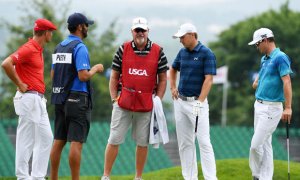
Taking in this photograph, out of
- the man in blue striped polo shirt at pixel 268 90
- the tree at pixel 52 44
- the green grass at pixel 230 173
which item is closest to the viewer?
the man in blue striped polo shirt at pixel 268 90

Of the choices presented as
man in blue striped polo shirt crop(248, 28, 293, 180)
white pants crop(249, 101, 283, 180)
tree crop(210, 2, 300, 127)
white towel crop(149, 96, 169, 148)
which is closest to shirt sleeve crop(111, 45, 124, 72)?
white towel crop(149, 96, 169, 148)

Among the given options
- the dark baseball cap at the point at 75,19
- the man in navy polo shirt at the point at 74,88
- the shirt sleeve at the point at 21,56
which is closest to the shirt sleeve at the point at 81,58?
the man in navy polo shirt at the point at 74,88

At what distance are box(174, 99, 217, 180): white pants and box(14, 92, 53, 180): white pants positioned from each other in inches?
84.6

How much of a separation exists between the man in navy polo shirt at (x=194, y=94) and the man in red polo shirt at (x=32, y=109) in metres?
2.14

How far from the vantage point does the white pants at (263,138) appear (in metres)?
13.1

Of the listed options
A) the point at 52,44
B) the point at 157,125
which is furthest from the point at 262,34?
the point at 52,44

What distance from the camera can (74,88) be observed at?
1186 cm

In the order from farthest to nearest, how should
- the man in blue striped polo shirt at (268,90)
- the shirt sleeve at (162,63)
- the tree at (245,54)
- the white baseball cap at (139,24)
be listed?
1. the tree at (245,54)
2. the man in blue striped polo shirt at (268,90)
3. the shirt sleeve at (162,63)
4. the white baseball cap at (139,24)

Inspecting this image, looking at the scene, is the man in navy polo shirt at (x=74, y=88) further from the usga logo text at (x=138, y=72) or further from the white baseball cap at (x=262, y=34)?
the white baseball cap at (x=262, y=34)

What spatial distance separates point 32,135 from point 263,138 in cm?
346

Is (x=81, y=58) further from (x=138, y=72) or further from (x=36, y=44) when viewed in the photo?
(x=138, y=72)

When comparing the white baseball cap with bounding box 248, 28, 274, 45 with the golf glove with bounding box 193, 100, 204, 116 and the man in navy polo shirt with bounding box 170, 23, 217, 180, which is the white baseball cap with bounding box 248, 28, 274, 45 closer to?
the man in navy polo shirt with bounding box 170, 23, 217, 180

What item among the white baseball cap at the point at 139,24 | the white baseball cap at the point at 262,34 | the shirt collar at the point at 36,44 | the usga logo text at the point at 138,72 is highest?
the white baseball cap at the point at 139,24

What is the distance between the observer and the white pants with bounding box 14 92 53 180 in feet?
38.5
